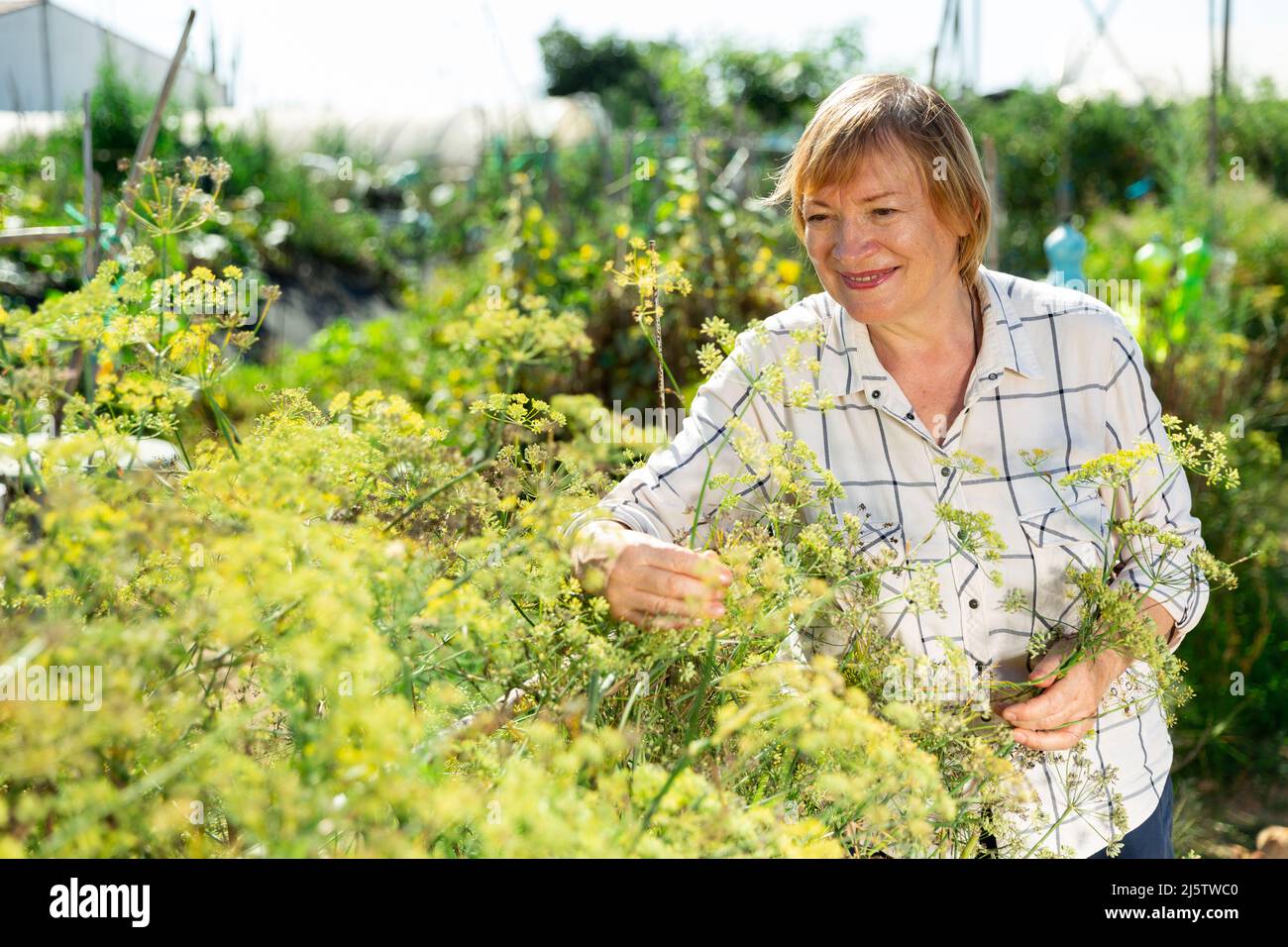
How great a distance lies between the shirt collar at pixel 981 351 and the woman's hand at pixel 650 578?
47cm

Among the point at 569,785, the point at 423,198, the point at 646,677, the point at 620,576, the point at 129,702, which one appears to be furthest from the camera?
the point at 423,198

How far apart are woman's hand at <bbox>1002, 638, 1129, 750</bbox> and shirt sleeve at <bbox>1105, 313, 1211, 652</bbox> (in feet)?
0.43

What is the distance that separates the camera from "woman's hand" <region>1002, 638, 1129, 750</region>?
1158mm

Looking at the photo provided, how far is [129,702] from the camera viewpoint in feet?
1.96

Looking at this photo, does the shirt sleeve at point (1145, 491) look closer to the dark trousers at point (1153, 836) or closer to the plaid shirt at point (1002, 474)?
the plaid shirt at point (1002, 474)

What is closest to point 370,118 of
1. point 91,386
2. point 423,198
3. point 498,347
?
point 423,198

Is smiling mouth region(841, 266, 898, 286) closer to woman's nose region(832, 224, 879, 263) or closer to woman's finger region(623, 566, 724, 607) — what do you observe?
woman's nose region(832, 224, 879, 263)

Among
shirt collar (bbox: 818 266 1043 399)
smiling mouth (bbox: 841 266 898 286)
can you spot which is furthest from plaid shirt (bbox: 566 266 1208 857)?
smiling mouth (bbox: 841 266 898 286)

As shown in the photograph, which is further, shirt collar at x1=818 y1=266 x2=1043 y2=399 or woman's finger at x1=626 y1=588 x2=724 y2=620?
shirt collar at x1=818 y1=266 x2=1043 y2=399

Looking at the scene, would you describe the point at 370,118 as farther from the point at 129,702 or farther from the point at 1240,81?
the point at 129,702

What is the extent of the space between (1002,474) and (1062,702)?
34 cm

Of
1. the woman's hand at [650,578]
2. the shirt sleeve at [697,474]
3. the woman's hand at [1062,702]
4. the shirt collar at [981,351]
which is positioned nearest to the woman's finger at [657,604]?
the woman's hand at [650,578]

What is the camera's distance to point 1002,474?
141 centimetres
